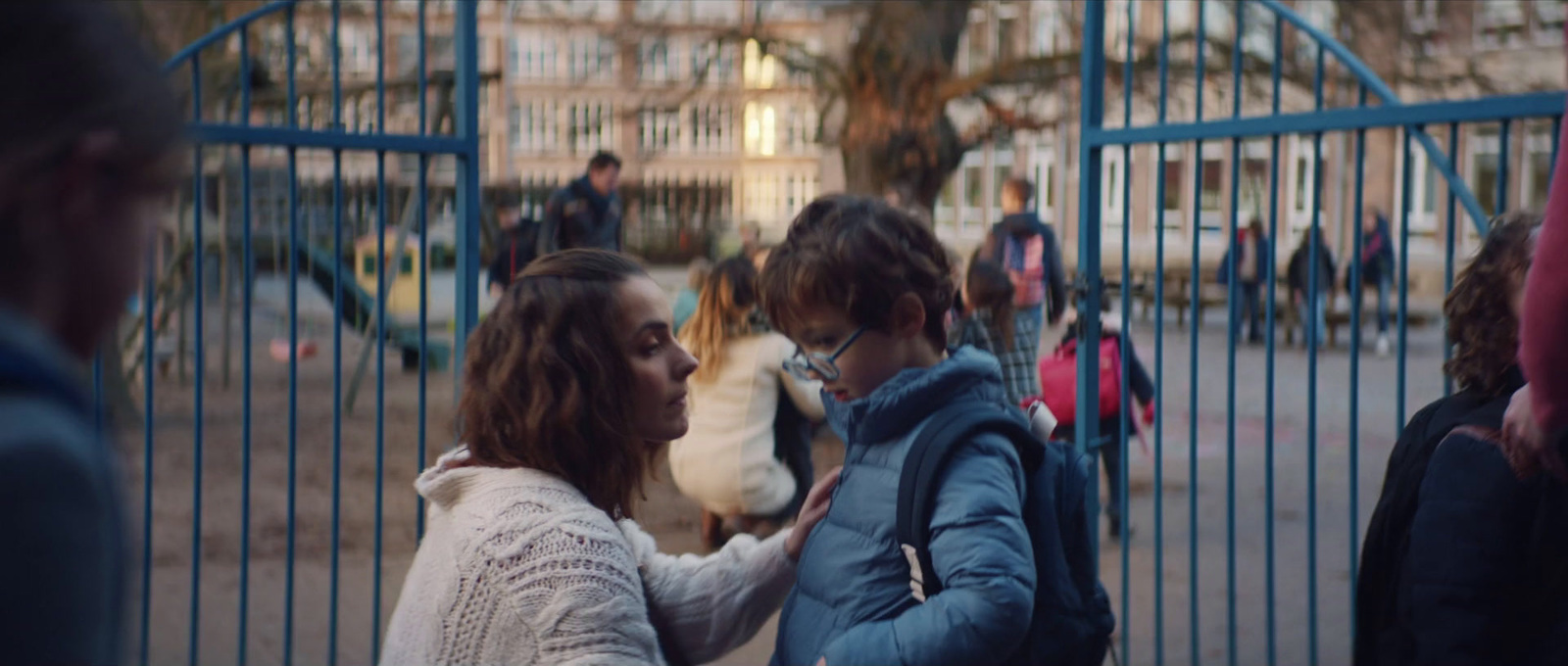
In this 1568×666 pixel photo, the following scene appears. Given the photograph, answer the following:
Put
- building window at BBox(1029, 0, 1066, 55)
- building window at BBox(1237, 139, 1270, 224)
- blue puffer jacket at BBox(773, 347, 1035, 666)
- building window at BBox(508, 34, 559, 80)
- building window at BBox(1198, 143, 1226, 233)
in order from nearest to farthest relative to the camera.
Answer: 1. blue puffer jacket at BBox(773, 347, 1035, 666)
2. building window at BBox(1029, 0, 1066, 55)
3. building window at BBox(1237, 139, 1270, 224)
4. building window at BBox(1198, 143, 1226, 233)
5. building window at BBox(508, 34, 559, 80)

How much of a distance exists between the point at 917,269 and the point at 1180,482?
6.57 meters

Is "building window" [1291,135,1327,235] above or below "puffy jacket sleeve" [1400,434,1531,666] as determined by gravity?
above

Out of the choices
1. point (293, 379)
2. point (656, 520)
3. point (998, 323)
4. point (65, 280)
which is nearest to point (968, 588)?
point (65, 280)

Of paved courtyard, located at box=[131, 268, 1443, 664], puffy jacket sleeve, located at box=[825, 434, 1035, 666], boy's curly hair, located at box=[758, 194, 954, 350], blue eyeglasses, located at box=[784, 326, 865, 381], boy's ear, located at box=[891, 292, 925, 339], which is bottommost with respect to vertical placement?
paved courtyard, located at box=[131, 268, 1443, 664]

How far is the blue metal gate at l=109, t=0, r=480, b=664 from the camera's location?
11.6 feet

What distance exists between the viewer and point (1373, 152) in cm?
2491

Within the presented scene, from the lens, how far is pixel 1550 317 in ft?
5.27

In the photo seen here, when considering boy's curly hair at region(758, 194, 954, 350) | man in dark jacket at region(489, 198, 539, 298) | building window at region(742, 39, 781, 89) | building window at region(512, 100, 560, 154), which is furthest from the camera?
building window at region(512, 100, 560, 154)

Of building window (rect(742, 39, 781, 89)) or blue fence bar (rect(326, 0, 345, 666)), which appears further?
building window (rect(742, 39, 781, 89))

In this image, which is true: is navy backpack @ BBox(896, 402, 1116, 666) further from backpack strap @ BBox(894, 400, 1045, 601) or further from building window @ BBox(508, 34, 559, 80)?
building window @ BBox(508, 34, 559, 80)

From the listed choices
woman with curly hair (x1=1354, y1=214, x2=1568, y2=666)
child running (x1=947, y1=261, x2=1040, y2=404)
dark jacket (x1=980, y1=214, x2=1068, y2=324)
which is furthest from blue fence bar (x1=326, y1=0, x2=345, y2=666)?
dark jacket (x1=980, y1=214, x2=1068, y2=324)

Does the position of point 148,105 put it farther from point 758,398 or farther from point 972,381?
point 758,398

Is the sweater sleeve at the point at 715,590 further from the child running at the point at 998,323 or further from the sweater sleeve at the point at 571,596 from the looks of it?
the child running at the point at 998,323

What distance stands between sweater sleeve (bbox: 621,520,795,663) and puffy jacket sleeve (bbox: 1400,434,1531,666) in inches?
35.7
